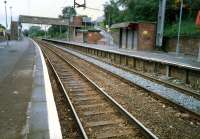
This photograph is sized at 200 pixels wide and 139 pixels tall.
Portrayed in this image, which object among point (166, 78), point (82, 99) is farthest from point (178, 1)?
point (82, 99)

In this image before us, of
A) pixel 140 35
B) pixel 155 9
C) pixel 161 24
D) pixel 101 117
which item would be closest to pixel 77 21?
pixel 155 9

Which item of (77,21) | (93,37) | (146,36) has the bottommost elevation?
(93,37)

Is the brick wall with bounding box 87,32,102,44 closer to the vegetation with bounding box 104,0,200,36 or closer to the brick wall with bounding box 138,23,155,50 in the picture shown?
the vegetation with bounding box 104,0,200,36

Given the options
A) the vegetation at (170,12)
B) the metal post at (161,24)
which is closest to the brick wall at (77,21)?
the vegetation at (170,12)

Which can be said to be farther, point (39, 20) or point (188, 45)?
point (39, 20)

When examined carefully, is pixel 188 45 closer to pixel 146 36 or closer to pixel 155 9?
pixel 146 36

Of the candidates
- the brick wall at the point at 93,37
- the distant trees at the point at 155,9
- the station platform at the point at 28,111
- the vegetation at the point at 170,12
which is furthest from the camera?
the brick wall at the point at 93,37

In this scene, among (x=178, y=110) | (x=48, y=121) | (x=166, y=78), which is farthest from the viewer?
(x=166, y=78)

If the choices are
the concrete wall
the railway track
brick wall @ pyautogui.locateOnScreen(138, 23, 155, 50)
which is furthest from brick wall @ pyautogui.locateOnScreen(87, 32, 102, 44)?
the railway track

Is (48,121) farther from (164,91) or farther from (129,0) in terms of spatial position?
(129,0)

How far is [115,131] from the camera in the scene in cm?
630

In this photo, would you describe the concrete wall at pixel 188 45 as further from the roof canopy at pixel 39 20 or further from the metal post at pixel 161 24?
the roof canopy at pixel 39 20

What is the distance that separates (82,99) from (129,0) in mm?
39828

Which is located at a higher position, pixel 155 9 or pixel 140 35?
pixel 155 9
